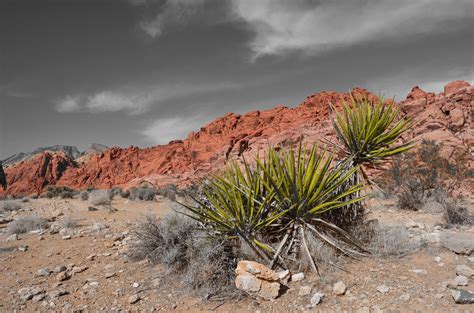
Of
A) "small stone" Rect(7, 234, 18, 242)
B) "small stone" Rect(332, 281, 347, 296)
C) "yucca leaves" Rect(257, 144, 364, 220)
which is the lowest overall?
"small stone" Rect(332, 281, 347, 296)

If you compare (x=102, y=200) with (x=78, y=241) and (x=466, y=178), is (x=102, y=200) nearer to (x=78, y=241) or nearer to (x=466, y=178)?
(x=78, y=241)

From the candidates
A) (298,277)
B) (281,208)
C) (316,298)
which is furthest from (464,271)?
(281,208)

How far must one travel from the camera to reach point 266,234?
4516 mm

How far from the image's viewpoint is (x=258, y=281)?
3.60 metres

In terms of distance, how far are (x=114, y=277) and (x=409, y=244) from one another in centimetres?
480

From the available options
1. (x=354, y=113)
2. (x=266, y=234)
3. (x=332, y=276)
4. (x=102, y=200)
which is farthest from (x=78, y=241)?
(x=102, y=200)

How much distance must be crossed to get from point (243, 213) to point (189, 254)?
3.49 feet

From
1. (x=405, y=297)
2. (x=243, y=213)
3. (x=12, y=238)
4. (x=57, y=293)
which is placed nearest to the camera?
(x=405, y=297)

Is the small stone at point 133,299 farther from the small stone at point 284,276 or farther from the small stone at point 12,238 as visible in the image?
the small stone at point 12,238

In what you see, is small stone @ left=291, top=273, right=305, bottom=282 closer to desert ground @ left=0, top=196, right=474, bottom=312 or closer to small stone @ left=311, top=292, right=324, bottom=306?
desert ground @ left=0, top=196, right=474, bottom=312

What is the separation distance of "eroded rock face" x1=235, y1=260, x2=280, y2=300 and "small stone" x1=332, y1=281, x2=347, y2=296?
707mm

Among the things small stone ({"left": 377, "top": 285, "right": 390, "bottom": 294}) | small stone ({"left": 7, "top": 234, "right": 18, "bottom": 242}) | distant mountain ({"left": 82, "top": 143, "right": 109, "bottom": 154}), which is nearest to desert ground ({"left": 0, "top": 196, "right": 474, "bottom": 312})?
small stone ({"left": 377, "top": 285, "right": 390, "bottom": 294})

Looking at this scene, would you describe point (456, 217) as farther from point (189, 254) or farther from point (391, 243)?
point (189, 254)

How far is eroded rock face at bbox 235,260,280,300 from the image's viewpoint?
140 inches
